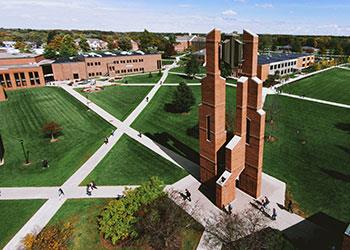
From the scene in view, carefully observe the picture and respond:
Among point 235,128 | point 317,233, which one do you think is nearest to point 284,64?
point 235,128

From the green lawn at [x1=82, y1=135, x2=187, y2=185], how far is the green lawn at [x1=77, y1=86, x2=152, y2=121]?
13.6m

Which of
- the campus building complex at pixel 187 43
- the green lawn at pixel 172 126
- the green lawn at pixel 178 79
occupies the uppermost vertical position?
the campus building complex at pixel 187 43

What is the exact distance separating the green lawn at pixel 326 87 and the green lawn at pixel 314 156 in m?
8.23

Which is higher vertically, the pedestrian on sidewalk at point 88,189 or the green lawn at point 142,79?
the green lawn at point 142,79

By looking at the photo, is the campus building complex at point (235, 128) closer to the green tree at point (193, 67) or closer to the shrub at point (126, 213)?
the shrub at point (126, 213)

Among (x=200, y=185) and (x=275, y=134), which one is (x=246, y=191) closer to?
(x=200, y=185)

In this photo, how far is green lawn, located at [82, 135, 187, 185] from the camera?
25453 millimetres

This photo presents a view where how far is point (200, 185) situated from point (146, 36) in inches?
4780

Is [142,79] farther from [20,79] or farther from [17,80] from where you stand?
[17,80]

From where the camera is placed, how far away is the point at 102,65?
251 feet

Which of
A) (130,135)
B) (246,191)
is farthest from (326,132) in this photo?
(130,135)

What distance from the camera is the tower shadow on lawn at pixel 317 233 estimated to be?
1711 cm

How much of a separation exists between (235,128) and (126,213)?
33.9 feet

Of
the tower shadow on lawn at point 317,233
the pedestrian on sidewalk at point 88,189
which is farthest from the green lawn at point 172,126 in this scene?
the tower shadow on lawn at point 317,233
